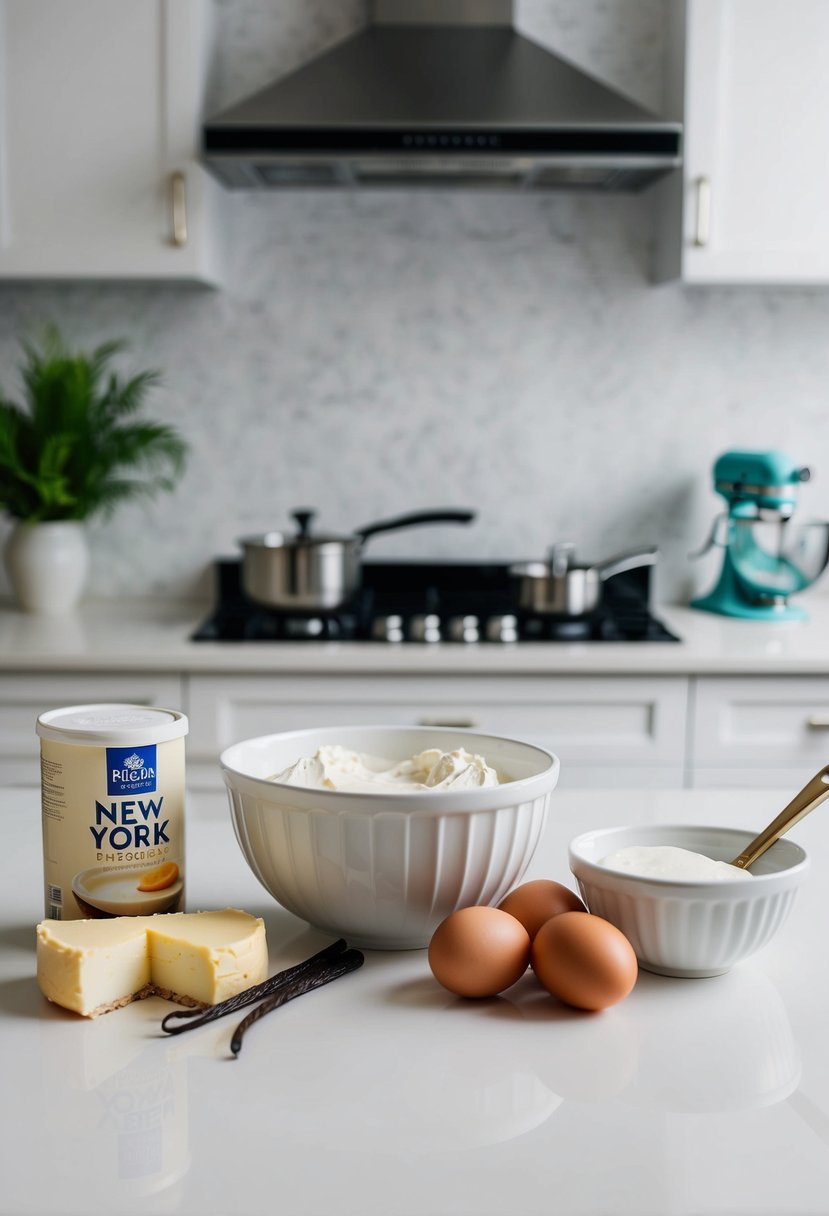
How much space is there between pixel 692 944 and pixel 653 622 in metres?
1.70

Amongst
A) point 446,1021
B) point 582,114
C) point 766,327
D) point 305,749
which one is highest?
point 582,114

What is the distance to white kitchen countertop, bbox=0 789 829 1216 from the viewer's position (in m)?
0.58

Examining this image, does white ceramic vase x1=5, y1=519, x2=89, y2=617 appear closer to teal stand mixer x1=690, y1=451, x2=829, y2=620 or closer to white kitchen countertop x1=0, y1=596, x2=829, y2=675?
white kitchen countertop x1=0, y1=596, x2=829, y2=675

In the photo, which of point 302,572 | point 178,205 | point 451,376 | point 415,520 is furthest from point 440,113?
point 302,572

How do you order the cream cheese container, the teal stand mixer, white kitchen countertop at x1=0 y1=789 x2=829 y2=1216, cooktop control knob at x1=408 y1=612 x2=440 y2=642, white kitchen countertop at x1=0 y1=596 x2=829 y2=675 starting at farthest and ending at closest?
the teal stand mixer, cooktop control knob at x1=408 y1=612 x2=440 y2=642, white kitchen countertop at x1=0 y1=596 x2=829 y2=675, the cream cheese container, white kitchen countertop at x1=0 y1=789 x2=829 y2=1216

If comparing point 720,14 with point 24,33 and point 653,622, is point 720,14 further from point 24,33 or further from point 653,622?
point 24,33

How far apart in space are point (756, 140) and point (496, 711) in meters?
1.24

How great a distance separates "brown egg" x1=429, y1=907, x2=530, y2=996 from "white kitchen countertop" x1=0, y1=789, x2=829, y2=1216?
0.02 m

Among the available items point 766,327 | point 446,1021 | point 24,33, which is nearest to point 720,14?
point 766,327

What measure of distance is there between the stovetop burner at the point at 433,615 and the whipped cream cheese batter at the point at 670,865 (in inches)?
56.7

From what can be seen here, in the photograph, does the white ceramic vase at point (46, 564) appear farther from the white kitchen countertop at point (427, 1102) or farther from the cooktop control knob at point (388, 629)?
the white kitchen countertop at point (427, 1102)

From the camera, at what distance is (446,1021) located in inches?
30.2

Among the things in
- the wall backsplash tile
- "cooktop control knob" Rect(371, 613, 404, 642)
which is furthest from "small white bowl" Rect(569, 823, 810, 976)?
the wall backsplash tile

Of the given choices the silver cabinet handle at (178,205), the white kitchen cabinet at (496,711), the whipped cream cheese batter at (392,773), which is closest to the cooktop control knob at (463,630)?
the white kitchen cabinet at (496,711)
